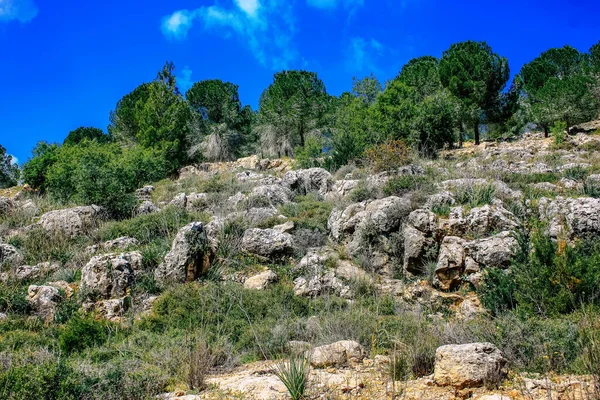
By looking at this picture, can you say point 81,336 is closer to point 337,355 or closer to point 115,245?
point 337,355

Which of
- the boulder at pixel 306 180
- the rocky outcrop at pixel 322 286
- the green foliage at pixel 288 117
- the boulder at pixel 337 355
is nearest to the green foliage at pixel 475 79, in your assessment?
the green foliage at pixel 288 117

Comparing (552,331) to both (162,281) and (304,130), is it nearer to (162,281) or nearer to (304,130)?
(162,281)

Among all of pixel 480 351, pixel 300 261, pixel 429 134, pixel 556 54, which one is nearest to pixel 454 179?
pixel 300 261

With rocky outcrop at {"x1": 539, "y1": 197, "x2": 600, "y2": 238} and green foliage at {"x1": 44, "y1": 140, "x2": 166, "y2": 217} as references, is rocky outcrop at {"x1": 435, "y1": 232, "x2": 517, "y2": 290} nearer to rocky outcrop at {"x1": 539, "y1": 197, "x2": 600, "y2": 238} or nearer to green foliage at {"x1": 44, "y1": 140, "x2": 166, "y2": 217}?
rocky outcrop at {"x1": 539, "y1": 197, "x2": 600, "y2": 238}

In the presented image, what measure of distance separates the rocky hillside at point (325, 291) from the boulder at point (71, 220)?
0.07 metres

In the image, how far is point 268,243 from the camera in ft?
36.3

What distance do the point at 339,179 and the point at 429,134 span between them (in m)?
8.64

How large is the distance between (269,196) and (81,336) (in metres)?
8.36

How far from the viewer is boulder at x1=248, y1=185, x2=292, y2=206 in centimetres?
1466

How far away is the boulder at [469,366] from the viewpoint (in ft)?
14.2

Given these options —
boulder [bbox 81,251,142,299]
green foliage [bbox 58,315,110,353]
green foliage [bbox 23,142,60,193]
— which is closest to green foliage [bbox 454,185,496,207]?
boulder [bbox 81,251,142,299]

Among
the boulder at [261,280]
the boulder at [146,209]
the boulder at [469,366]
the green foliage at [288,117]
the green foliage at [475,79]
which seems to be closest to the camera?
the boulder at [469,366]

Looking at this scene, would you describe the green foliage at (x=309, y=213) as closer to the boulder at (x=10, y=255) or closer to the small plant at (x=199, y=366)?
the small plant at (x=199, y=366)

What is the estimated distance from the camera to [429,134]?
904 inches
